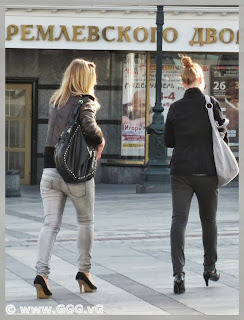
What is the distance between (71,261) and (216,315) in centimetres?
289

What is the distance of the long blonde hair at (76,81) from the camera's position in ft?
A: 23.2

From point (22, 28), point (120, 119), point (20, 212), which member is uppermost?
point (22, 28)

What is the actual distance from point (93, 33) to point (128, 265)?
11534 mm

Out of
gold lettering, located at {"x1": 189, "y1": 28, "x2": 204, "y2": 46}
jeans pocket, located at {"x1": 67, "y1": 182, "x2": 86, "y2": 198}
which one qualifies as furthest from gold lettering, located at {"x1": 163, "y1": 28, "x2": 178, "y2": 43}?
jeans pocket, located at {"x1": 67, "y1": 182, "x2": 86, "y2": 198}

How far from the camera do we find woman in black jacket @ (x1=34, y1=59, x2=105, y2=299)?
23.0 ft

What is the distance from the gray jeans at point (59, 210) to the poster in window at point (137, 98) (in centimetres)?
1340

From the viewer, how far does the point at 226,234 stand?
11.2 metres

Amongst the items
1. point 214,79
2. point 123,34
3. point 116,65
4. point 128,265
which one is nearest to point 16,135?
point 116,65

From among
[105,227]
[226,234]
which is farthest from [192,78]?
[105,227]

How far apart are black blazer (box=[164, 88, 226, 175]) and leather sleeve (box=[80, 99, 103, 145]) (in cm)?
74

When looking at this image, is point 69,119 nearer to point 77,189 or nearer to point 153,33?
point 77,189

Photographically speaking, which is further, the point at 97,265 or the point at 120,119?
the point at 120,119

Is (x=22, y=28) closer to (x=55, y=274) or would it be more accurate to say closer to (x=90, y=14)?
(x=90, y=14)

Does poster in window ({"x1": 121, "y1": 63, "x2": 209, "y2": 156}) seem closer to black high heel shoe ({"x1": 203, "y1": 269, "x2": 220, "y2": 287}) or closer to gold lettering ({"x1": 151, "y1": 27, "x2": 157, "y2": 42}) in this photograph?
gold lettering ({"x1": 151, "y1": 27, "x2": 157, "y2": 42})
